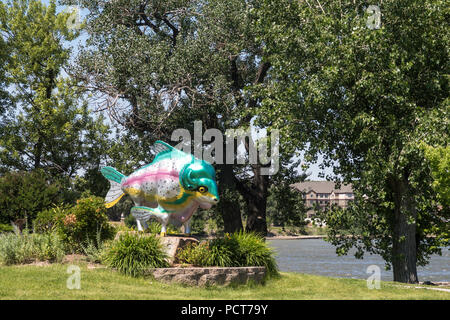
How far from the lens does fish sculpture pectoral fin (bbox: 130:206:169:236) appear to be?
1309cm

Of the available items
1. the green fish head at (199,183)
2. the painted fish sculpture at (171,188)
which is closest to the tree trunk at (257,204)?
the painted fish sculpture at (171,188)

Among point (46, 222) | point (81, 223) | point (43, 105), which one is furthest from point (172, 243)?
point (43, 105)

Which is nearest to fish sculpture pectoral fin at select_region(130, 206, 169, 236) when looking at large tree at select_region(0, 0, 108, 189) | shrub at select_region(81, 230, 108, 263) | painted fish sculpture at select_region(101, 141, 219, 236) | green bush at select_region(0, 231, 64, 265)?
painted fish sculpture at select_region(101, 141, 219, 236)

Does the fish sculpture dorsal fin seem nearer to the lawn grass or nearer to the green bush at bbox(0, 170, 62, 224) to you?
the lawn grass

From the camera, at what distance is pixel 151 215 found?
1329 centimetres

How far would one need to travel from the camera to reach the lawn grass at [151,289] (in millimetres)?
9516

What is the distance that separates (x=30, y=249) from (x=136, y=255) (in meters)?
3.33

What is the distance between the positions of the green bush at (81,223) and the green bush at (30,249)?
0.30m

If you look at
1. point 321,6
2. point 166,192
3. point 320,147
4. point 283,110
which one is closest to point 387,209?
point 320,147

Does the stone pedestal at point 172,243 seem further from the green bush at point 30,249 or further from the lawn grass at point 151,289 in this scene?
the green bush at point 30,249

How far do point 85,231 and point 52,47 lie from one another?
751 inches

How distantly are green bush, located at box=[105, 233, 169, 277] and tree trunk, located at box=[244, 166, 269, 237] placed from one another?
10.1 m

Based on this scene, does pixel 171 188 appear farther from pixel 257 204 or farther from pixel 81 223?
pixel 257 204

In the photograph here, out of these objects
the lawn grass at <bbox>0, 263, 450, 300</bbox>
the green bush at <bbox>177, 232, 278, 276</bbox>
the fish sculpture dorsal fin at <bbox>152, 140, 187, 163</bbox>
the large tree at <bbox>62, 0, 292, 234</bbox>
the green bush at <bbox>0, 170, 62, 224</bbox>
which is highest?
the large tree at <bbox>62, 0, 292, 234</bbox>
